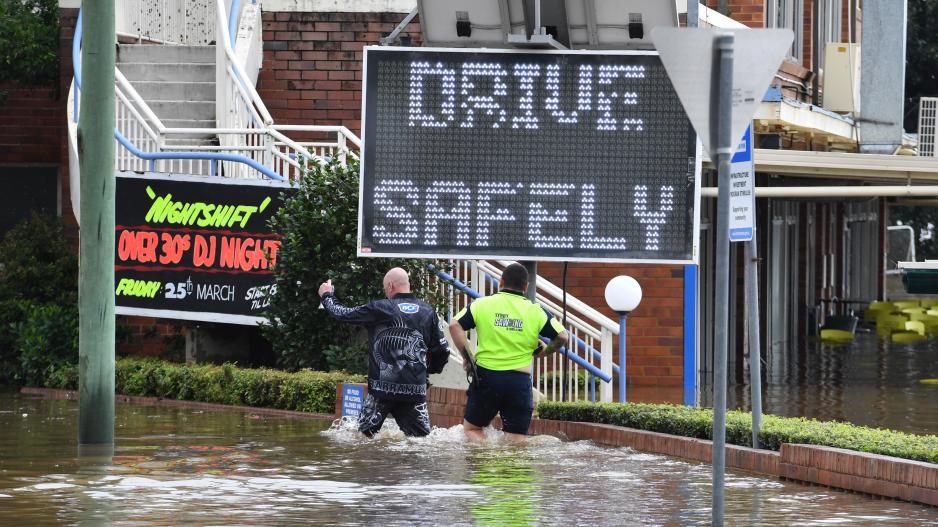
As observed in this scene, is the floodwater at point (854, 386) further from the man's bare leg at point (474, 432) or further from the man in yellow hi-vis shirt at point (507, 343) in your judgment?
the man's bare leg at point (474, 432)

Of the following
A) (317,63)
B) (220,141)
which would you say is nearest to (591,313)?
(220,141)

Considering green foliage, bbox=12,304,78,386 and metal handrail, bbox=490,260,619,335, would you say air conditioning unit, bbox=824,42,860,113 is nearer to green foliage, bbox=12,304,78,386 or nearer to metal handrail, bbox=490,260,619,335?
metal handrail, bbox=490,260,619,335

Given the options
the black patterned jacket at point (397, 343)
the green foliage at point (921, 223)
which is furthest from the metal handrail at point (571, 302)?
the green foliage at point (921, 223)

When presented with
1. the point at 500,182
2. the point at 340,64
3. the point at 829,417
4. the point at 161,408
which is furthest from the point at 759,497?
the point at 340,64

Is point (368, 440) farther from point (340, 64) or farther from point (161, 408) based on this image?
point (340, 64)

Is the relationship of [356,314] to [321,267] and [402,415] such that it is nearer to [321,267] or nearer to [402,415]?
[402,415]

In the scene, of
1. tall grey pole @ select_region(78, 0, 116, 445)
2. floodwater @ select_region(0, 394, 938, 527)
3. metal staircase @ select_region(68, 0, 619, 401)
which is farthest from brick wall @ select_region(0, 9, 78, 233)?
tall grey pole @ select_region(78, 0, 116, 445)

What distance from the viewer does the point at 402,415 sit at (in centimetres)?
1308

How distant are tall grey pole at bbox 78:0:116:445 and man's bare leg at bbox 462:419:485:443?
260 centimetres

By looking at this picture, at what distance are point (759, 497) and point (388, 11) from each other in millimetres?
11734

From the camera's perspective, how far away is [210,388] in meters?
16.8

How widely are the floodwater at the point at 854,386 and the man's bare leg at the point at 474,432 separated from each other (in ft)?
13.5

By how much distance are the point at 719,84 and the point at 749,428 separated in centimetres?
464

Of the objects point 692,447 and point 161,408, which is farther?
point 161,408
